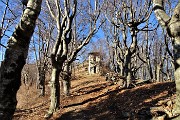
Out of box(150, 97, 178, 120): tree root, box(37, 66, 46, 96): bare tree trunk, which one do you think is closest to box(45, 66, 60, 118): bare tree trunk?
box(150, 97, 178, 120): tree root

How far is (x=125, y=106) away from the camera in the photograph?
10773mm

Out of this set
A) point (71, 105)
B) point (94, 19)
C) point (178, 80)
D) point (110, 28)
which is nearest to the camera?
point (178, 80)

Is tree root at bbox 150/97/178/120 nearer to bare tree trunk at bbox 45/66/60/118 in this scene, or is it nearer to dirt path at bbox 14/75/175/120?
dirt path at bbox 14/75/175/120

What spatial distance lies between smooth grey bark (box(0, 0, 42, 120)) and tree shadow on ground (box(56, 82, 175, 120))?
486 cm

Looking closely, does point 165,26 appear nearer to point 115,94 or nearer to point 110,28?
point 115,94

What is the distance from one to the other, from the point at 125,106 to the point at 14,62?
6.86 metres

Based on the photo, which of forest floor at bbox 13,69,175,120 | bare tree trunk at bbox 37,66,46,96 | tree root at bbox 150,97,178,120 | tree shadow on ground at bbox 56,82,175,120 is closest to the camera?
tree root at bbox 150,97,178,120

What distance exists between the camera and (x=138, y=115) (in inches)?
342

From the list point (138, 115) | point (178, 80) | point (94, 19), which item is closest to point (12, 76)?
point (178, 80)

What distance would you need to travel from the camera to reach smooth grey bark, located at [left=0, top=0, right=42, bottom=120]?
474 cm

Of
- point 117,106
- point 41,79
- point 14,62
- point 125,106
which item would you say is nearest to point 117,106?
point 117,106

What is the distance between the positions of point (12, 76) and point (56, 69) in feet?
22.8

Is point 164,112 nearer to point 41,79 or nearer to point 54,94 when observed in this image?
point 54,94

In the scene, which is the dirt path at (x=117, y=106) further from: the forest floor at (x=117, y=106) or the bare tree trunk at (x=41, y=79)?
the bare tree trunk at (x=41, y=79)
